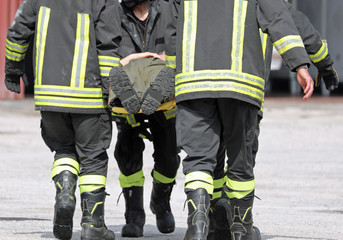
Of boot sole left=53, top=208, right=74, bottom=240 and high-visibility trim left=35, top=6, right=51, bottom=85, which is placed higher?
high-visibility trim left=35, top=6, right=51, bottom=85

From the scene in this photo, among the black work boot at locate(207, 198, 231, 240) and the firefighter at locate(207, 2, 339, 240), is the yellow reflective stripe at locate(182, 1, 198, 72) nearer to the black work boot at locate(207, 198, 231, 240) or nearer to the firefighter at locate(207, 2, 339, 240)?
the firefighter at locate(207, 2, 339, 240)

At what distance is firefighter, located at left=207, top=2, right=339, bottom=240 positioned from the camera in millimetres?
5895

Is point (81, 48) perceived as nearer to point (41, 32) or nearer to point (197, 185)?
point (41, 32)

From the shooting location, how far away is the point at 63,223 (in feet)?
19.5

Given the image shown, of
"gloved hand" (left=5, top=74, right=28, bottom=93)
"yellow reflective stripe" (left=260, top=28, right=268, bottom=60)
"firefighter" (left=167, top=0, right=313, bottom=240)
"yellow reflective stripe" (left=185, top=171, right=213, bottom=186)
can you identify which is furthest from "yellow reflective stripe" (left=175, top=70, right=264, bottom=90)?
"gloved hand" (left=5, top=74, right=28, bottom=93)

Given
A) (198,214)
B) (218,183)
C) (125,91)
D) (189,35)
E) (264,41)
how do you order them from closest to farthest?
(198,214)
(189,35)
(264,41)
(125,91)
(218,183)

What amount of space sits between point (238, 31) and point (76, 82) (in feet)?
3.63

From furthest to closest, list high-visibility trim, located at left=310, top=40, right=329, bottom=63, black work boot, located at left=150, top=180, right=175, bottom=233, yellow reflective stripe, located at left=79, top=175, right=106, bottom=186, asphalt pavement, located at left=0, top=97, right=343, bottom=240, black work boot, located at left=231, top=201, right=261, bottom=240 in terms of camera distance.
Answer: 1. asphalt pavement, located at left=0, top=97, right=343, bottom=240
2. black work boot, located at left=150, top=180, right=175, bottom=233
3. yellow reflective stripe, located at left=79, top=175, right=106, bottom=186
4. high-visibility trim, located at left=310, top=40, right=329, bottom=63
5. black work boot, located at left=231, top=201, right=261, bottom=240

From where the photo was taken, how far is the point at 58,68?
6.04 meters

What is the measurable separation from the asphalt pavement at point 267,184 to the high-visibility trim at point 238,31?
137 cm

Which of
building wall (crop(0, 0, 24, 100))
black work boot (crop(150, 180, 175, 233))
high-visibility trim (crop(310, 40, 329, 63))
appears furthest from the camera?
building wall (crop(0, 0, 24, 100))

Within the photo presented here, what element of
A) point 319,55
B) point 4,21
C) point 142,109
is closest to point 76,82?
point 142,109

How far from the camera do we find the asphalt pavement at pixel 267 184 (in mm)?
6797

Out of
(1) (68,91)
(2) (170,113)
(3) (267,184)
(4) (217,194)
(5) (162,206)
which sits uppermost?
(1) (68,91)
